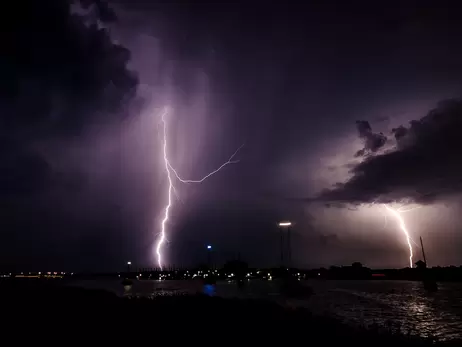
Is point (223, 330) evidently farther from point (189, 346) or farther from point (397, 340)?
point (397, 340)

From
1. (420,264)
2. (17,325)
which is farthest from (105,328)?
(420,264)

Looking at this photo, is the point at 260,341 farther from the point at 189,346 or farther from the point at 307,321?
the point at 307,321

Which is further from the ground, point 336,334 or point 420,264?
point 420,264

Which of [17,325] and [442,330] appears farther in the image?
[442,330]

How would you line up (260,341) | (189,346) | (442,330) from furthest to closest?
(442,330) < (260,341) < (189,346)

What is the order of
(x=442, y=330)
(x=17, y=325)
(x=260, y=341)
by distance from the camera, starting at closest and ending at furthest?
(x=260, y=341), (x=17, y=325), (x=442, y=330)

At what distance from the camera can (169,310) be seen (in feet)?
101

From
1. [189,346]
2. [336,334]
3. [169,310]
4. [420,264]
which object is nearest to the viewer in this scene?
[189,346]

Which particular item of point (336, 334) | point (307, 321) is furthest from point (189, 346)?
point (307, 321)

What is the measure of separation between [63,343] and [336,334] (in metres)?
14.3

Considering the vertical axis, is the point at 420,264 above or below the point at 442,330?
above

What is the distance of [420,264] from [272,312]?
108 metres

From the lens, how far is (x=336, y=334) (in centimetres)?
2183

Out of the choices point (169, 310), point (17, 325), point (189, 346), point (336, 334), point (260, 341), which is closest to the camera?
point (189, 346)
